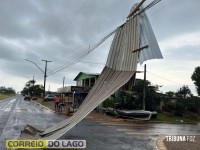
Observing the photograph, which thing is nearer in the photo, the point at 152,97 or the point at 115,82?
the point at 115,82

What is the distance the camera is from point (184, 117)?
38.5 metres

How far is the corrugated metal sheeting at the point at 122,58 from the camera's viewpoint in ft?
32.3

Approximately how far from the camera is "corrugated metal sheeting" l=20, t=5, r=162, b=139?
388 inches

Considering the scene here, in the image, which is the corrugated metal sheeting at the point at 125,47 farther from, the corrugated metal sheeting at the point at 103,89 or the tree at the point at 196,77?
the tree at the point at 196,77

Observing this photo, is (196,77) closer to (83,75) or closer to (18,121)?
(83,75)

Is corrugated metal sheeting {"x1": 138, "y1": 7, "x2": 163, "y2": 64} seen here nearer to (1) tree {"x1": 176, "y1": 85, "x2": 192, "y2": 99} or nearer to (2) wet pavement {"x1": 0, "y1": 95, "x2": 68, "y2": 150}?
(2) wet pavement {"x1": 0, "y1": 95, "x2": 68, "y2": 150}

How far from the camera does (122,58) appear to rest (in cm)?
1063

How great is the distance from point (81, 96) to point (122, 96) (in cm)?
1304

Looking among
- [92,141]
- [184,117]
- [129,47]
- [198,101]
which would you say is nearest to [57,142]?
[92,141]

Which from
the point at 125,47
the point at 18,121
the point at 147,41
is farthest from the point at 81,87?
the point at 147,41

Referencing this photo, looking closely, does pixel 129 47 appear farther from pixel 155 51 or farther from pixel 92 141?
pixel 92 141

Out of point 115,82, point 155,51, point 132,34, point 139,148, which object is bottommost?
point 139,148

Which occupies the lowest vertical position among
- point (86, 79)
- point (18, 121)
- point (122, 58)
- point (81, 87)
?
point (18, 121)

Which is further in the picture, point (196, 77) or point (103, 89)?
point (196, 77)
